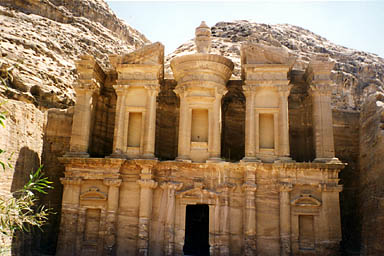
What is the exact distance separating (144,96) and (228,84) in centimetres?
526

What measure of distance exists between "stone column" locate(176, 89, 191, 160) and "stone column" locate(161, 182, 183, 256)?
1.45m

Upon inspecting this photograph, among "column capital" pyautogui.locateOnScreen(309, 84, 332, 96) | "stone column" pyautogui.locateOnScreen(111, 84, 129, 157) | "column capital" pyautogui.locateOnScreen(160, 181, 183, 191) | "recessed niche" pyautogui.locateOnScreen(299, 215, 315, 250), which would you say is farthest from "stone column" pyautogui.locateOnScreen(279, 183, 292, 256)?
"stone column" pyautogui.locateOnScreen(111, 84, 129, 157)

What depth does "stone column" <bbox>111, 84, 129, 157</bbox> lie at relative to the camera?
717 inches

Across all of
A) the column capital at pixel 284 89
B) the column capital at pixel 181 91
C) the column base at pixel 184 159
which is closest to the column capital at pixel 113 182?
the column base at pixel 184 159

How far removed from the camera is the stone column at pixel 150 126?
18031mm

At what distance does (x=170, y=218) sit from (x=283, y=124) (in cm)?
715

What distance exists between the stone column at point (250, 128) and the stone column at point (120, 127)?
6152 mm

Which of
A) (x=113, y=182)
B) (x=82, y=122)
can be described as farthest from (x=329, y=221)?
(x=82, y=122)

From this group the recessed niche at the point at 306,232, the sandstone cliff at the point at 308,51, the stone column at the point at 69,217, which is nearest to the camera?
the recessed niche at the point at 306,232

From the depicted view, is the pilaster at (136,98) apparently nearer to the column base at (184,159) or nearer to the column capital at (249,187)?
the column base at (184,159)

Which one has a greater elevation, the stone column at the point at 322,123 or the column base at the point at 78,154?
the stone column at the point at 322,123

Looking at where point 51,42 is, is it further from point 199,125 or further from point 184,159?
point 184,159

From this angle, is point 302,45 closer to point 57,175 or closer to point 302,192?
point 302,192

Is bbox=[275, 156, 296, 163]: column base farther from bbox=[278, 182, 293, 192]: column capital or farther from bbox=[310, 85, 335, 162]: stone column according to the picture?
bbox=[310, 85, 335, 162]: stone column
